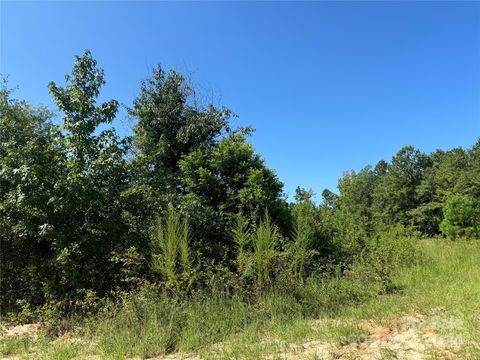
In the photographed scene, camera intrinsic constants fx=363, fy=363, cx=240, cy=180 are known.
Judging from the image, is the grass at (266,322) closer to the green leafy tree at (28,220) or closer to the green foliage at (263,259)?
the green foliage at (263,259)

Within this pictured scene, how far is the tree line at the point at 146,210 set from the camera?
6.18 meters

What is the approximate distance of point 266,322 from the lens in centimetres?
519

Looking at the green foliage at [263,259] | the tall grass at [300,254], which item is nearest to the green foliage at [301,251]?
the tall grass at [300,254]

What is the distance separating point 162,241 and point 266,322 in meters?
2.16

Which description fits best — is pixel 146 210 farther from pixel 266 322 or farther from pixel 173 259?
pixel 266 322

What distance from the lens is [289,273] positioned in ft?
20.7

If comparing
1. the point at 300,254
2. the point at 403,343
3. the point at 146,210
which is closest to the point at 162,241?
the point at 146,210

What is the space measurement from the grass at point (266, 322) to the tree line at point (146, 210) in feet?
1.85

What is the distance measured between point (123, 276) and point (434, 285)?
5.82 meters

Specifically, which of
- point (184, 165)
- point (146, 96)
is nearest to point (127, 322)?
point (184, 165)

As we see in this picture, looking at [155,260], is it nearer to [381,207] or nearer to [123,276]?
[123,276]

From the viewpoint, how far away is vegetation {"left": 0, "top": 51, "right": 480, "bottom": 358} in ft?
17.6

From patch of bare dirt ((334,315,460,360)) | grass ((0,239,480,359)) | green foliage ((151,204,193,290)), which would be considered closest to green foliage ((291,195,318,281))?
grass ((0,239,480,359))

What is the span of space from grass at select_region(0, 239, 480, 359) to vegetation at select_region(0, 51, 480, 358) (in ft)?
0.10
